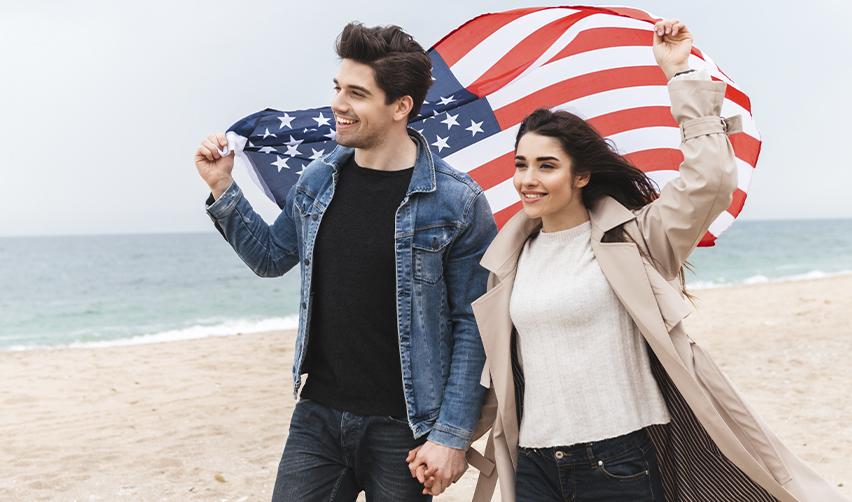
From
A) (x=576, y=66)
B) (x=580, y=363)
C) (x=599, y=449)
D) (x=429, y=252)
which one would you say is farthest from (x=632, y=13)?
(x=599, y=449)

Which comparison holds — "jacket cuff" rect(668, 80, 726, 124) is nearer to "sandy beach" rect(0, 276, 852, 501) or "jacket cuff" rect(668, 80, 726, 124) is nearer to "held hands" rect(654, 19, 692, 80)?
"held hands" rect(654, 19, 692, 80)

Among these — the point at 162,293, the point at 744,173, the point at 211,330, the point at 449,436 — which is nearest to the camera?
the point at 449,436

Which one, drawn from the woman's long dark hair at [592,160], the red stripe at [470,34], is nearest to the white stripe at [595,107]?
the red stripe at [470,34]

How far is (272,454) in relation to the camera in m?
6.37

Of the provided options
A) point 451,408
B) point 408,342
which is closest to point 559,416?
point 451,408

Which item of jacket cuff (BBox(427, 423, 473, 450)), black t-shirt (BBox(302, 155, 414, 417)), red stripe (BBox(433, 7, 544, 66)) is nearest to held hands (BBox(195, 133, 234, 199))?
black t-shirt (BBox(302, 155, 414, 417))

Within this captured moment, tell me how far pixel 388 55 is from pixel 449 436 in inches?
53.6

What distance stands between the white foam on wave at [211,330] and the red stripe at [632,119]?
14.2m

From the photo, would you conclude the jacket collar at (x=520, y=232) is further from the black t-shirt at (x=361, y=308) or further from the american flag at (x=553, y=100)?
the american flag at (x=553, y=100)

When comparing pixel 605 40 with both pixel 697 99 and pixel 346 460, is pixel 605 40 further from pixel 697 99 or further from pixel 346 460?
pixel 346 460

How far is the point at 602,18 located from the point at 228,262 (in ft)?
171

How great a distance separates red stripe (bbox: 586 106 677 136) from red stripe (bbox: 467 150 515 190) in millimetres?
484

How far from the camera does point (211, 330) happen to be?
19.7 metres

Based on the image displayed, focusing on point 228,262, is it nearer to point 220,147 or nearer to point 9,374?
point 9,374
